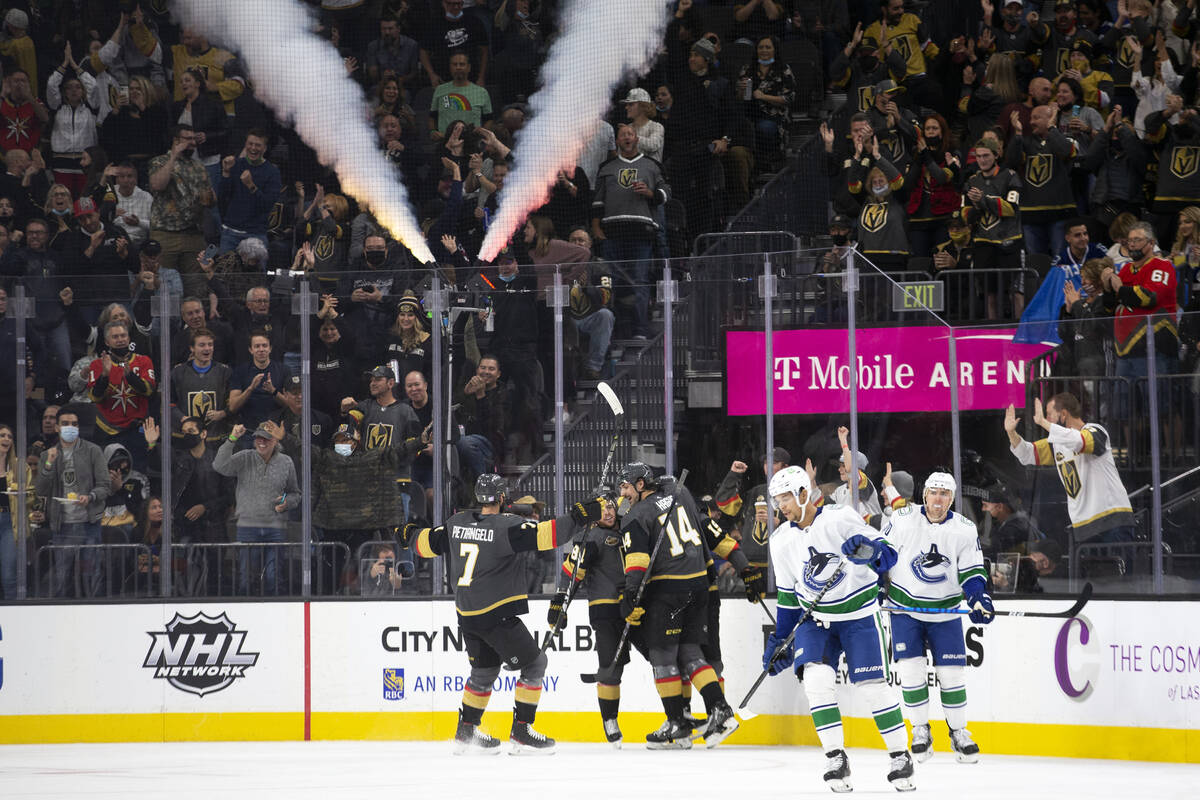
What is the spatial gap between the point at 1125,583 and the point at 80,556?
5933mm

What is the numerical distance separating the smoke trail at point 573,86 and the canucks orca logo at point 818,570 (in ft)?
18.0

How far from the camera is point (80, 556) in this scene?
32.8ft

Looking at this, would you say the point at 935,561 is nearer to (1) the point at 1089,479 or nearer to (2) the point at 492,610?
(1) the point at 1089,479

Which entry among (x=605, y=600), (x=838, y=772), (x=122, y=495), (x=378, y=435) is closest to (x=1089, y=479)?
(x=838, y=772)

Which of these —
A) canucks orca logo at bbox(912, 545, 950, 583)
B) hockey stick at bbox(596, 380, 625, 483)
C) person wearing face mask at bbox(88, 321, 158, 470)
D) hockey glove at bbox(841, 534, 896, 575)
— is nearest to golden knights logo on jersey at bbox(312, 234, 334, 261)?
person wearing face mask at bbox(88, 321, 158, 470)

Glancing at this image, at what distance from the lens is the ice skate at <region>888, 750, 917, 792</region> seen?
23.6ft

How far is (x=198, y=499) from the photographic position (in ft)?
32.6

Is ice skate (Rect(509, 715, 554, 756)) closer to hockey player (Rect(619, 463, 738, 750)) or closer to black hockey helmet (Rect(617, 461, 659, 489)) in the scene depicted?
hockey player (Rect(619, 463, 738, 750))

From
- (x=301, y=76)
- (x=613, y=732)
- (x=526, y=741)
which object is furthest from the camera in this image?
(x=301, y=76)

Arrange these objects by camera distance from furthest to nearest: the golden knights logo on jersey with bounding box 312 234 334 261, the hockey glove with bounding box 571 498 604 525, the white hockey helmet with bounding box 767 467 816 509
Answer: the golden knights logo on jersey with bounding box 312 234 334 261
the hockey glove with bounding box 571 498 604 525
the white hockey helmet with bounding box 767 467 816 509

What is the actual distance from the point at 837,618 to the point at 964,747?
1399 mm

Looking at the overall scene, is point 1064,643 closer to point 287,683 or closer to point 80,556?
point 287,683

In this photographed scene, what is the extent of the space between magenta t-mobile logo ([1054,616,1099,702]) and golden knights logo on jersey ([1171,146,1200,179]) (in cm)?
394

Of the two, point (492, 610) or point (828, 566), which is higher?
point (828, 566)
